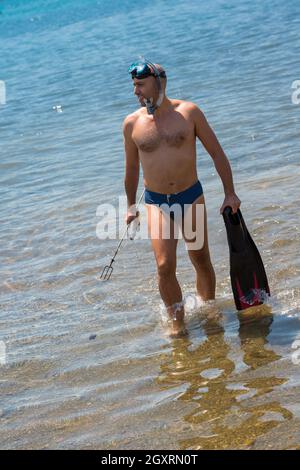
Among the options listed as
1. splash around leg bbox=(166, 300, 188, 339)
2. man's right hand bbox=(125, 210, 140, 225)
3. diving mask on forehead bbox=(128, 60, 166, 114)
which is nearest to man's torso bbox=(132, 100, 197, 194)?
diving mask on forehead bbox=(128, 60, 166, 114)

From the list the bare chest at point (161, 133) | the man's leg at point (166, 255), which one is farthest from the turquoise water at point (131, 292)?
the bare chest at point (161, 133)

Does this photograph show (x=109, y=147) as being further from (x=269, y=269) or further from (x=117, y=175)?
(x=269, y=269)

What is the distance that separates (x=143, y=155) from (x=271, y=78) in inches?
392

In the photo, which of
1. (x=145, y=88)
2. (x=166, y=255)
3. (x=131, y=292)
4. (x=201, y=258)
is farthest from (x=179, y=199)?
(x=131, y=292)

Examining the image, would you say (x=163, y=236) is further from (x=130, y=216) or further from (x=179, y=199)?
(x=130, y=216)

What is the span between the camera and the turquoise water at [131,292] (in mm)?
5371

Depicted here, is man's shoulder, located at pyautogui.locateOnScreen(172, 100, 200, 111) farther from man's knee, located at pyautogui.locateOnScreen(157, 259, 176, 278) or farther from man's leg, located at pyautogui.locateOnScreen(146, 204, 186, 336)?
man's knee, located at pyautogui.locateOnScreen(157, 259, 176, 278)

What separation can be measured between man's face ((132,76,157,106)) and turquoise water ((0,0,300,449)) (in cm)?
172

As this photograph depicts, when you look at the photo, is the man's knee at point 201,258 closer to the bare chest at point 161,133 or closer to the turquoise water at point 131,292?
the turquoise water at point 131,292

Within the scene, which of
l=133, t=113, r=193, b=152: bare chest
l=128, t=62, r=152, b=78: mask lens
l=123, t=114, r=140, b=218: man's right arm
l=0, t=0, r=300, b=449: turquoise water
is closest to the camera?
l=0, t=0, r=300, b=449: turquoise water

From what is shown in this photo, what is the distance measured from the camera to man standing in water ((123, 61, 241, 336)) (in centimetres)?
636

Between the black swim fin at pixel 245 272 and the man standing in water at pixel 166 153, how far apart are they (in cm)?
24

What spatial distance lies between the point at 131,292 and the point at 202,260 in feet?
3.87
